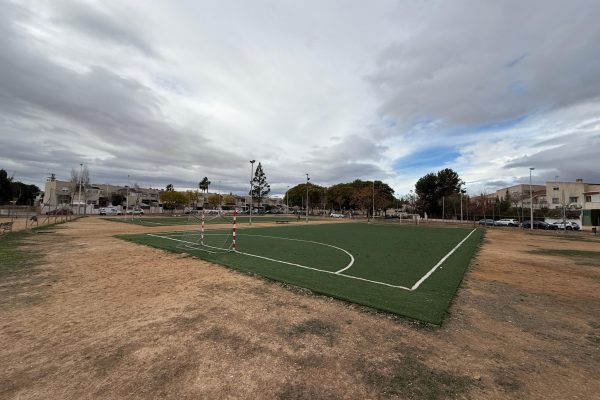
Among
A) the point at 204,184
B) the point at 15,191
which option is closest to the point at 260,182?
the point at 204,184

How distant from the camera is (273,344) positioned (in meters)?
4.45

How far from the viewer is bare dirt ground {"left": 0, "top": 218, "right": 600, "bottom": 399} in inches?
134

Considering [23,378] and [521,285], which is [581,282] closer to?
[521,285]

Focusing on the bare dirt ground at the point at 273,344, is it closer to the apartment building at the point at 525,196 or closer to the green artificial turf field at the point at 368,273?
the green artificial turf field at the point at 368,273

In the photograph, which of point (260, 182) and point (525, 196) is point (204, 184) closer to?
point (260, 182)

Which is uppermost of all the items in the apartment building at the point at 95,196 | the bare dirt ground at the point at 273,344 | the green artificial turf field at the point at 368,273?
the apartment building at the point at 95,196

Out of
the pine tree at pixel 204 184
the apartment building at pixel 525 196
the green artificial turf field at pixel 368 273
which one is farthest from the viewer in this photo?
the pine tree at pixel 204 184

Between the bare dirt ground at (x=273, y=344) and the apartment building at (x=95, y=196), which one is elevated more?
the apartment building at (x=95, y=196)

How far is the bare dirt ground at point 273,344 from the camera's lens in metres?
3.40

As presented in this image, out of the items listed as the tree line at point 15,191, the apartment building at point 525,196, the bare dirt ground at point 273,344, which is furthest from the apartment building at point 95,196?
the apartment building at point 525,196

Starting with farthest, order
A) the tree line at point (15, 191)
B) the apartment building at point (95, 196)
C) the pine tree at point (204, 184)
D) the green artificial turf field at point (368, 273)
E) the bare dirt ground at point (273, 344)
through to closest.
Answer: the pine tree at point (204, 184)
the apartment building at point (95, 196)
the tree line at point (15, 191)
the green artificial turf field at point (368, 273)
the bare dirt ground at point (273, 344)

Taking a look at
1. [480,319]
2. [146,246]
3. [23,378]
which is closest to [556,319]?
[480,319]

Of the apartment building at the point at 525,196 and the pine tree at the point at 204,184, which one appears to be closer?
the apartment building at the point at 525,196

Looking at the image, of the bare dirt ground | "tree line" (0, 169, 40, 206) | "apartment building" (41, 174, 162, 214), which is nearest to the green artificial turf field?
the bare dirt ground
